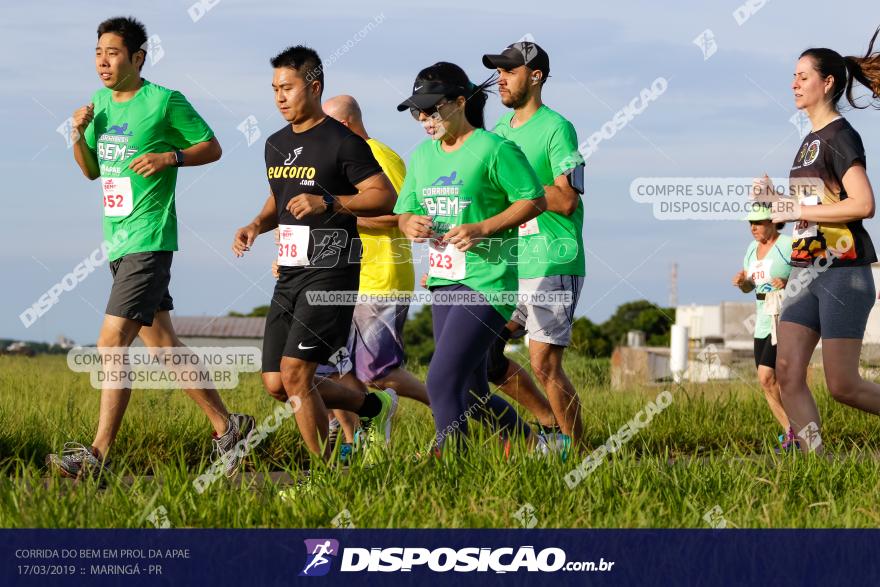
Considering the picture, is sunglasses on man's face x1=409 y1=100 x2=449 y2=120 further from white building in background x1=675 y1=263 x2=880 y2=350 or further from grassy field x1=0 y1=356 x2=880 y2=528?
white building in background x1=675 y1=263 x2=880 y2=350

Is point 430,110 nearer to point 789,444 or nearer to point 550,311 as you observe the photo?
point 550,311

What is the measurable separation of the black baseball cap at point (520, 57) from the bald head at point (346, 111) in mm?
879

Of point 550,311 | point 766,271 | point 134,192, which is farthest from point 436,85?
point 766,271

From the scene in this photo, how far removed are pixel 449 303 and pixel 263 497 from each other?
1.36 meters

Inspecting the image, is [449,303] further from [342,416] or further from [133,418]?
[133,418]

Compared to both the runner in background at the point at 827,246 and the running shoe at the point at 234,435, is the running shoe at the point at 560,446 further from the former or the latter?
the running shoe at the point at 234,435

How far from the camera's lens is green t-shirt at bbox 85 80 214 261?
6.57 meters

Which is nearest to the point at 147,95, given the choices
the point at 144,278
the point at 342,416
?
the point at 144,278

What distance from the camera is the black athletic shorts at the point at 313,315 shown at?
609 cm

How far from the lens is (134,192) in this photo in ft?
21.5

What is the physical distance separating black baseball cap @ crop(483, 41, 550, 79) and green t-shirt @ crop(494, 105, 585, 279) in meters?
0.27

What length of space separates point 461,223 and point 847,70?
225 centimetres

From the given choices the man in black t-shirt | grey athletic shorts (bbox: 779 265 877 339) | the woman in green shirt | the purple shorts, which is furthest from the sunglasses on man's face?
grey athletic shorts (bbox: 779 265 877 339)

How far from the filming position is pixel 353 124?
736 centimetres
